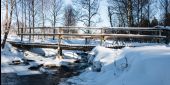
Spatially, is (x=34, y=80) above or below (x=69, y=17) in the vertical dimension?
below

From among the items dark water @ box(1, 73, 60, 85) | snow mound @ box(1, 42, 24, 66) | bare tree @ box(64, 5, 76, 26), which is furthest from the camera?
bare tree @ box(64, 5, 76, 26)

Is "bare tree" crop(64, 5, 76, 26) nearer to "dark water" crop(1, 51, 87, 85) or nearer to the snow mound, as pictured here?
the snow mound

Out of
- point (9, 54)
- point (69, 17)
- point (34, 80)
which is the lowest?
point (34, 80)

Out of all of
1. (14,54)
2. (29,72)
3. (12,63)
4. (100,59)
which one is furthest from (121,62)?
(14,54)

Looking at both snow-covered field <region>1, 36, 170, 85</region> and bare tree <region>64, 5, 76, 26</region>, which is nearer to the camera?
snow-covered field <region>1, 36, 170, 85</region>

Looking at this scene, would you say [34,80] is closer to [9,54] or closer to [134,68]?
[134,68]

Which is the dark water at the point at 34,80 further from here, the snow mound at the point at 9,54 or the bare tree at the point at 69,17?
the bare tree at the point at 69,17

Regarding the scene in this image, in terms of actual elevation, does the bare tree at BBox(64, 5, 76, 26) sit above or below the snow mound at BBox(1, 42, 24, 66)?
above

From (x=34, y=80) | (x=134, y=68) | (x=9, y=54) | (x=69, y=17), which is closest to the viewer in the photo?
(x=134, y=68)

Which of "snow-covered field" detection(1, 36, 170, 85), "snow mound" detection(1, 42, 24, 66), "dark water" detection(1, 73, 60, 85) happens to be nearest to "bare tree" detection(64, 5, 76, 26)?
"snow mound" detection(1, 42, 24, 66)

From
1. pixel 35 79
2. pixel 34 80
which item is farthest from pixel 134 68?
pixel 35 79

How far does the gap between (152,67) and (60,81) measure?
7.10 metres

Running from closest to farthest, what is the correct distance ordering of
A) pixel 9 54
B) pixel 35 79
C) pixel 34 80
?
1. pixel 34 80
2. pixel 35 79
3. pixel 9 54

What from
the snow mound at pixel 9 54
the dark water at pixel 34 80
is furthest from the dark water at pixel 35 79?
the snow mound at pixel 9 54
